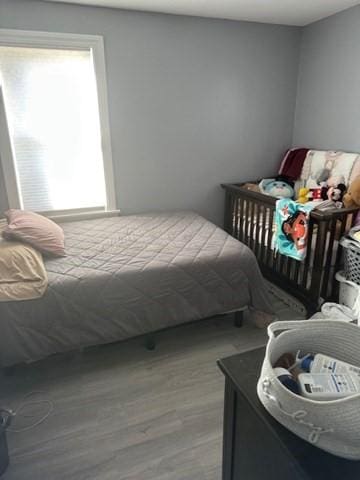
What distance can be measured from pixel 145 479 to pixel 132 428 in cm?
26

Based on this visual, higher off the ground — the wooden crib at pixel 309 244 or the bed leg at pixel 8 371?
the wooden crib at pixel 309 244

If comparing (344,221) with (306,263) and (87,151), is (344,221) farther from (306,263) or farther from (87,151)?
(87,151)

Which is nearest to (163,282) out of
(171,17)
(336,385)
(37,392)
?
(37,392)

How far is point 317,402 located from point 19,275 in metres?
1.63

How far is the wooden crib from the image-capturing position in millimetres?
2227

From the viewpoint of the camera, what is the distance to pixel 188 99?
2.99 metres

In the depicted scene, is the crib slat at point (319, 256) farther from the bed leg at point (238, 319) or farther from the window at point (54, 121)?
the window at point (54, 121)

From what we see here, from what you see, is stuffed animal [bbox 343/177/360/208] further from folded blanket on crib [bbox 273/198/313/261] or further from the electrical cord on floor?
the electrical cord on floor

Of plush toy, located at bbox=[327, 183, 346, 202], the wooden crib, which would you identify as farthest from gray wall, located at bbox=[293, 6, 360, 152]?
the wooden crib

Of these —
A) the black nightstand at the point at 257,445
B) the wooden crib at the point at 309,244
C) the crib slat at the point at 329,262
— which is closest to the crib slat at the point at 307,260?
the wooden crib at the point at 309,244

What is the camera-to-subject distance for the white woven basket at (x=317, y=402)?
0.56 metres

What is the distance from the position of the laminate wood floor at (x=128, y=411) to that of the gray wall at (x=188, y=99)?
152 cm

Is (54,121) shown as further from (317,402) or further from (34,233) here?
(317,402)

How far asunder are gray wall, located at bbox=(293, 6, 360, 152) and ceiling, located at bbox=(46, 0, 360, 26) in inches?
5.6
